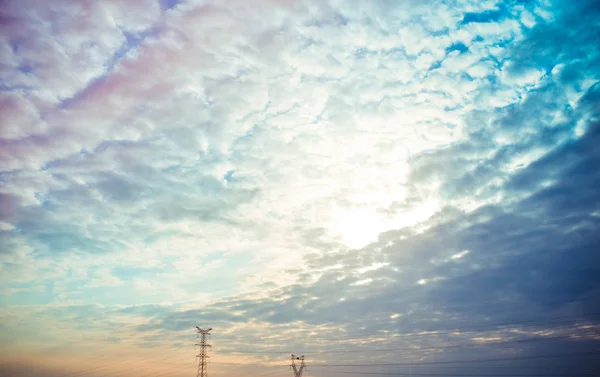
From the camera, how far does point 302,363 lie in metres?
143

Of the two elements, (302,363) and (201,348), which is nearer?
(201,348)

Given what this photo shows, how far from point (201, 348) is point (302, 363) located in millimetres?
42172

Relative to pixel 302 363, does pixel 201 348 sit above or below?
above

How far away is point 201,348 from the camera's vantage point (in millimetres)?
126375
